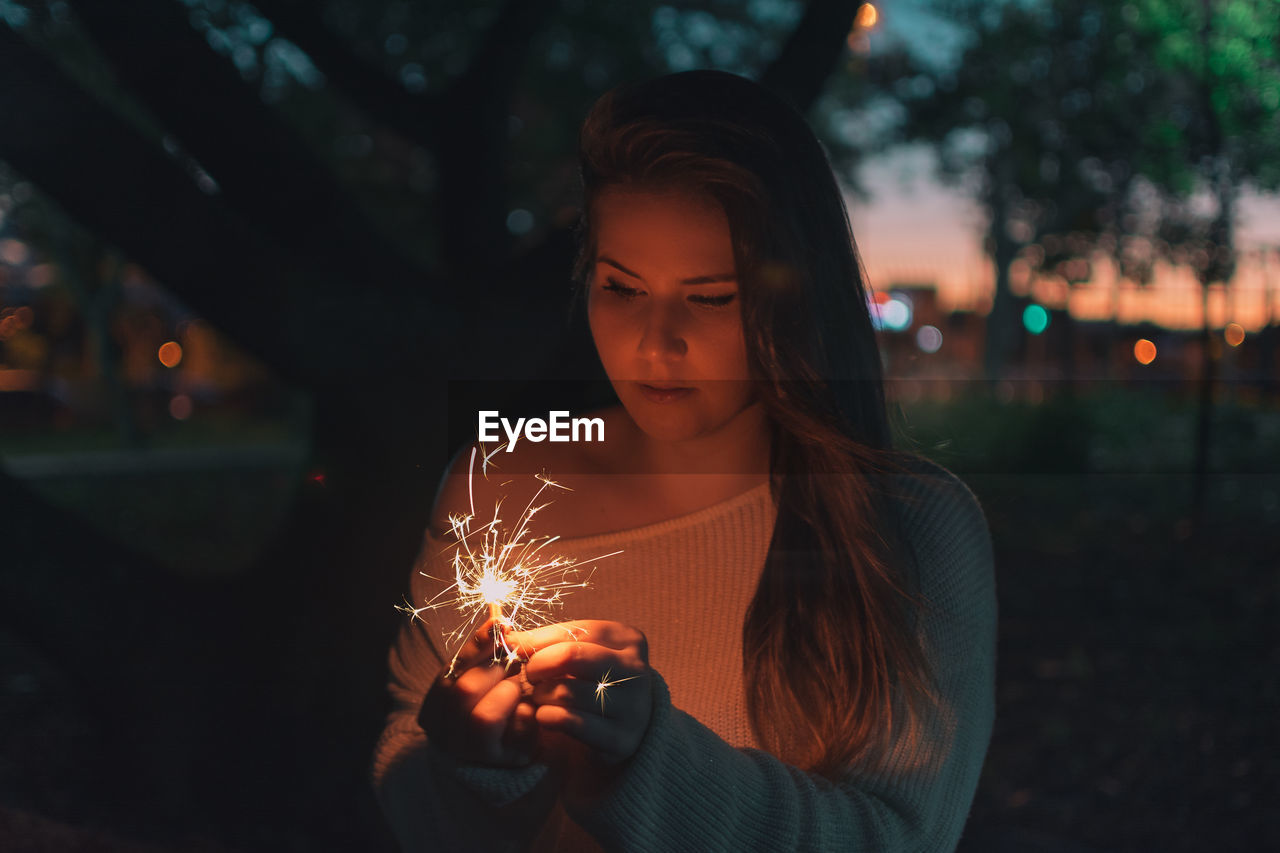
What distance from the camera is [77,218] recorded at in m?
2.89

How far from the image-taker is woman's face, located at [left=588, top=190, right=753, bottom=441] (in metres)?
1.50

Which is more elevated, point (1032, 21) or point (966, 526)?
point (1032, 21)

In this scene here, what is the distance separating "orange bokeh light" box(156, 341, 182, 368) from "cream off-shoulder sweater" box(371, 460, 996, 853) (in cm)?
3631

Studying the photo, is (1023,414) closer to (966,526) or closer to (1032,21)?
(1032,21)

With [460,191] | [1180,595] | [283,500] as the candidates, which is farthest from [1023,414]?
[460,191]

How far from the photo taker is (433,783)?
1651 mm

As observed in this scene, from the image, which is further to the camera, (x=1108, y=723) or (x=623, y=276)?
(x=1108, y=723)

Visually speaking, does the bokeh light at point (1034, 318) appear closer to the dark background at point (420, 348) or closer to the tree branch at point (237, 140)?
the dark background at point (420, 348)

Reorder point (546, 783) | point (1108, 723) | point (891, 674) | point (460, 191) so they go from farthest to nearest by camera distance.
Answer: point (1108, 723) → point (460, 191) → point (891, 674) → point (546, 783)

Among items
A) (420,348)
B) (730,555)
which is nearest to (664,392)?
(730,555)

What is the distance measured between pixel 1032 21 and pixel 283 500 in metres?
11.0

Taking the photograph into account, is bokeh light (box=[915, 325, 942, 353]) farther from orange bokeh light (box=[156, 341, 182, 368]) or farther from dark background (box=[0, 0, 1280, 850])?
orange bokeh light (box=[156, 341, 182, 368])

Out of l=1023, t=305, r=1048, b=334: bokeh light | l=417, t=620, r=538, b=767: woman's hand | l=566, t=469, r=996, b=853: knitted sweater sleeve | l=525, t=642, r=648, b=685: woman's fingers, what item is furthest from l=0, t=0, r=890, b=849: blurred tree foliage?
l=1023, t=305, r=1048, b=334: bokeh light

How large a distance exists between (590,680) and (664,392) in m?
0.54
